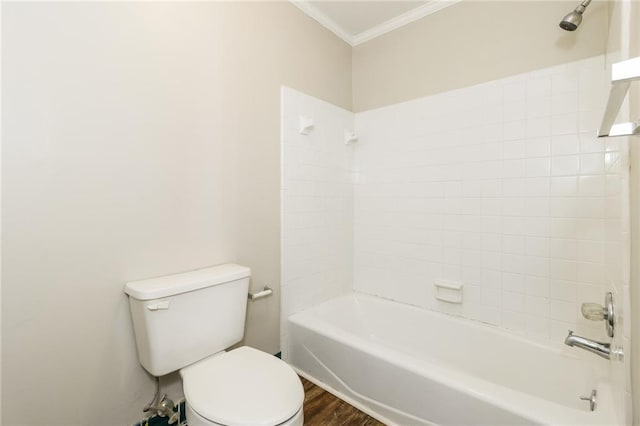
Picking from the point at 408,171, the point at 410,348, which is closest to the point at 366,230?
the point at 408,171

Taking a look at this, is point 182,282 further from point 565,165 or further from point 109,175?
point 565,165

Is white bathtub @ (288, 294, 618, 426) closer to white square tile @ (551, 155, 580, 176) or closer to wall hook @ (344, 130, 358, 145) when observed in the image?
white square tile @ (551, 155, 580, 176)

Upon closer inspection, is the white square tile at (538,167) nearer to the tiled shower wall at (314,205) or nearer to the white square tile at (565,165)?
the white square tile at (565,165)

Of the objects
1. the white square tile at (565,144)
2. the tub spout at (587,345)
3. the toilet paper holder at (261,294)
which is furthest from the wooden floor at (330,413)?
the white square tile at (565,144)

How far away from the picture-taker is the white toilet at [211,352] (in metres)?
1.01

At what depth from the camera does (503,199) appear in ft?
5.68

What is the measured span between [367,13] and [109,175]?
6.14 ft

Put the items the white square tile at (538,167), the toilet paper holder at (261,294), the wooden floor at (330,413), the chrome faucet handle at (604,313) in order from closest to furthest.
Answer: the chrome faucet handle at (604,313)
the wooden floor at (330,413)
the white square tile at (538,167)
the toilet paper holder at (261,294)

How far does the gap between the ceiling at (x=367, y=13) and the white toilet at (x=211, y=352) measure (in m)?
1.75

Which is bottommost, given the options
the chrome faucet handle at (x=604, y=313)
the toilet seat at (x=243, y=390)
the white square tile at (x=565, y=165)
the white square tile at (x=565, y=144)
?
the toilet seat at (x=243, y=390)

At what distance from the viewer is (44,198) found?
107 cm

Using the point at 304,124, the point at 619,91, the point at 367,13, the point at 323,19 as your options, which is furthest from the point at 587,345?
the point at 323,19

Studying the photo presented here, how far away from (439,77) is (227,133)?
54.4 inches

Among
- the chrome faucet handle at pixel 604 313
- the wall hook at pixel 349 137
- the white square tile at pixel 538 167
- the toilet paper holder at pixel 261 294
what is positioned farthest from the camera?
the wall hook at pixel 349 137
